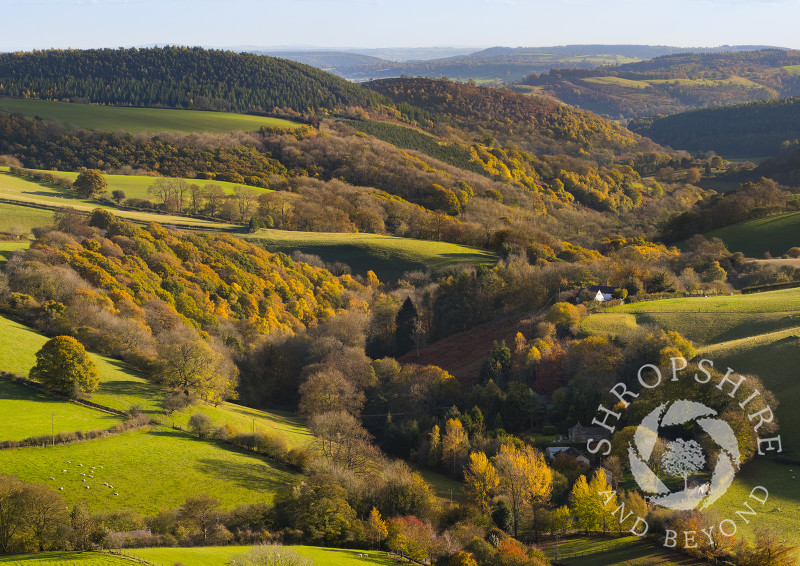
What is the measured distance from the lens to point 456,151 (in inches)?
7096

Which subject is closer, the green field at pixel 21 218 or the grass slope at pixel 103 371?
the grass slope at pixel 103 371

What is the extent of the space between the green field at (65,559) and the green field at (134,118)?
126 meters

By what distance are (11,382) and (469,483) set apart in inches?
1107

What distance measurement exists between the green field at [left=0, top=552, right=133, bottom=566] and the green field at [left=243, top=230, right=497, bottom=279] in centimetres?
6423

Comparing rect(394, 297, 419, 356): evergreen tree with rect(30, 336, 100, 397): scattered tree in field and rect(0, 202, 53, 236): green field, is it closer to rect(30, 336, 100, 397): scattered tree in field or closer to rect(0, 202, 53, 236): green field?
rect(30, 336, 100, 397): scattered tree in field

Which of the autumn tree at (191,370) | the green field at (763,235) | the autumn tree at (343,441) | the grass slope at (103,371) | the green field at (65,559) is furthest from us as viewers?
the green field at (763,235)

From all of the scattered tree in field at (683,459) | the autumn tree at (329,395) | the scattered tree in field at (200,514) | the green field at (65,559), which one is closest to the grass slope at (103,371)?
the autumn tree at (329,395)

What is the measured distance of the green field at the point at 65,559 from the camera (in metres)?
26.8

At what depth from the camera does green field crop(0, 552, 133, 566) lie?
26.8m

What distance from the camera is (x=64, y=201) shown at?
95.7 m

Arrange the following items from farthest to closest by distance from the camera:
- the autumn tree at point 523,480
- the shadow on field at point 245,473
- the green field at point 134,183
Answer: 1. the green field at point 134,183
2. the autumn tree at point 523,480
3. the shadow on field at point 245,473

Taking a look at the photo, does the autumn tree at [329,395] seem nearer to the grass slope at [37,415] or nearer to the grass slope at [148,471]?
the grass slope at [148,471]

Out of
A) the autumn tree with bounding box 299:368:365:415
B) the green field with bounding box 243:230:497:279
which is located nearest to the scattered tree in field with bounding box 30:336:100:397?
the autumn tree with bounding box 299:368:365:415

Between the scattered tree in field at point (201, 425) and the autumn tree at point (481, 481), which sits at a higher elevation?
the scattered tree in field at point (201, 425)
